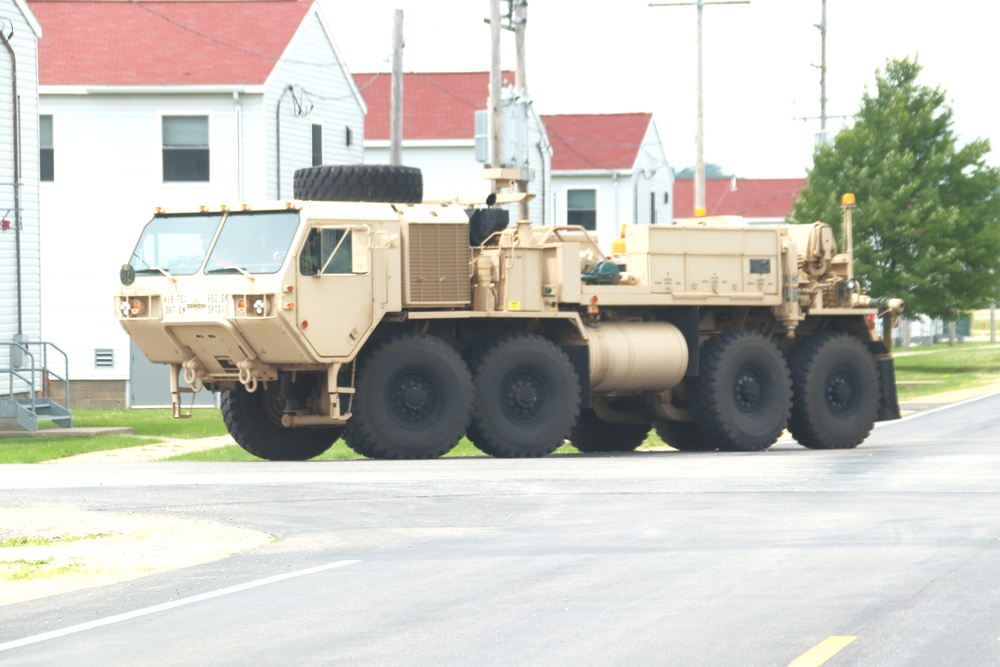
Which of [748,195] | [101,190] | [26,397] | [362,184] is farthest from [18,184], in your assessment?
[748,195]

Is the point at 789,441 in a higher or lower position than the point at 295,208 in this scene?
lower

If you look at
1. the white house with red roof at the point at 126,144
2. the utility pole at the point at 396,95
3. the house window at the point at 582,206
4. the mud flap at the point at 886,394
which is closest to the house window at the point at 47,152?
the white house with red roof at the point at 126,144

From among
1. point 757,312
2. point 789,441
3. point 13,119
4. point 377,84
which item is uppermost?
point 377,84

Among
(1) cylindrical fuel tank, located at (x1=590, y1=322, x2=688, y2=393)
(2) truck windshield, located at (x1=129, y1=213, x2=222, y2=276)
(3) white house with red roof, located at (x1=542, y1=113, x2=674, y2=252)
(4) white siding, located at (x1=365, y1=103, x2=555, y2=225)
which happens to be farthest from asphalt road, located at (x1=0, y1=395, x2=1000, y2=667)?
(3) white house with red roof, located at (x1=542, y1=113, x2=674, y2=252)

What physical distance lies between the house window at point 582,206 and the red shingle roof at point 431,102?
6311 mm

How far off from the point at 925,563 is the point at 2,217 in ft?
66.3

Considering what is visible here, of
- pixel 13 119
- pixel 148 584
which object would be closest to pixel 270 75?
pixel 13 119

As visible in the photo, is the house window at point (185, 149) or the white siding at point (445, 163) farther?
the white siding at point (445, 163)

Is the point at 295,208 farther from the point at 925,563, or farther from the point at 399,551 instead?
the point at 925,563

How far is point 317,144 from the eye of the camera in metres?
39.1

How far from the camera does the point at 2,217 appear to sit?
27.6 m

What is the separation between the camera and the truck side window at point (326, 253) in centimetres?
1838

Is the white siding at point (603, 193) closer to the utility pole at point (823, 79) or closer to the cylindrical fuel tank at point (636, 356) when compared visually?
the utility pole at point (823, 79)

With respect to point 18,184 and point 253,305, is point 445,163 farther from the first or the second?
point 253,305
